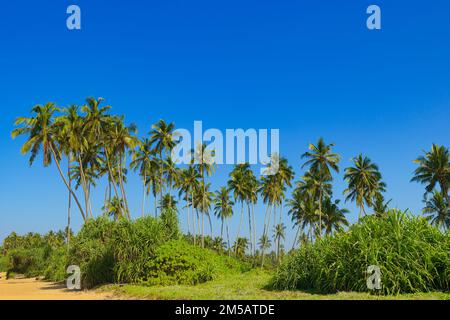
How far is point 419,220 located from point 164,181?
160ft

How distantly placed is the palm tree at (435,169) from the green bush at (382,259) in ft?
122

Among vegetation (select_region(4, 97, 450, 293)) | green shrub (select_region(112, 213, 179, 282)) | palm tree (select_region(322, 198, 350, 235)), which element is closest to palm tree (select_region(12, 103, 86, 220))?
vegetation (select_region(4, 97, 450, 293))

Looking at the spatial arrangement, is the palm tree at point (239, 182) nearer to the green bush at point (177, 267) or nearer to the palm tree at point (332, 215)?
the palm tree at point (332, 215)

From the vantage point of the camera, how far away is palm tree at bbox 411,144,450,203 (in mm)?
47312

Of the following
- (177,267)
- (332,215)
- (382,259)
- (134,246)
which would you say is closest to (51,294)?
(134,246)

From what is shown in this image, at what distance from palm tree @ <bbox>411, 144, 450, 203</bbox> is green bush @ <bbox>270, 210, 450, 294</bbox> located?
3722 centimetres

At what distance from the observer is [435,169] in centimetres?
4784

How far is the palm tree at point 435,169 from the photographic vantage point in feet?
155

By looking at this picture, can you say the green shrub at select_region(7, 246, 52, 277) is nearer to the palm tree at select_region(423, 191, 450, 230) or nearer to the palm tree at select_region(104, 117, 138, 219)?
the palm tree at select_region(104, 117, 138, 219)

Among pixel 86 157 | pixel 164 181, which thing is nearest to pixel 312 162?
pixel 164 181

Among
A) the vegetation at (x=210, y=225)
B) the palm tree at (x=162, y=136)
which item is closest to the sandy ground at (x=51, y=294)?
the vegetation at (x=210, y=225)

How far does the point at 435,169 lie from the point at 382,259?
39.9 metres
